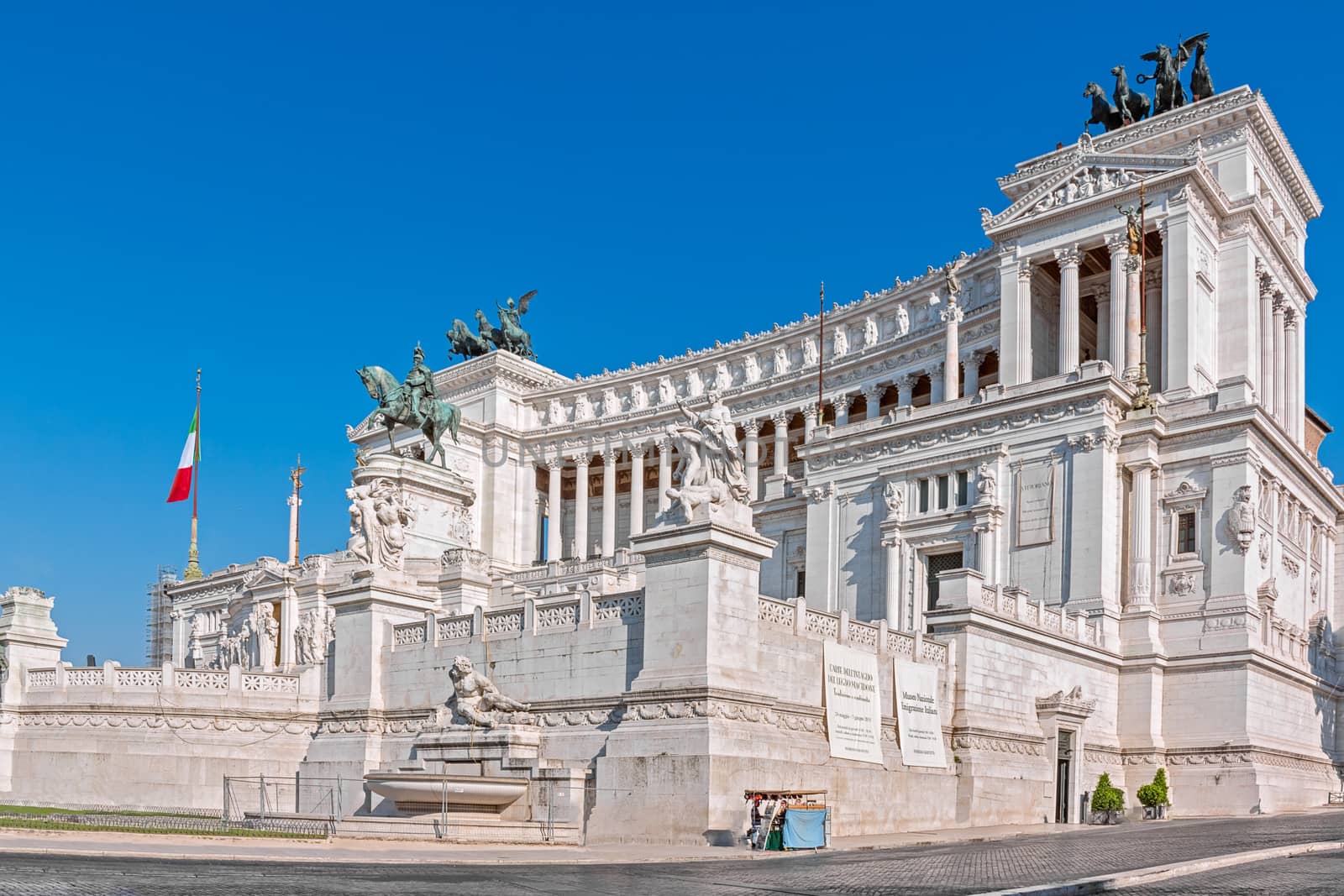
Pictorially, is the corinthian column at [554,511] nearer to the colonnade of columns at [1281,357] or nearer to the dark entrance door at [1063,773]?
the colonnade of columns at [1281,357]

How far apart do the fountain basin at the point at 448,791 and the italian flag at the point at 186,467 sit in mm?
64999

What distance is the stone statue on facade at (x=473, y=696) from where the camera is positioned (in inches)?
1324

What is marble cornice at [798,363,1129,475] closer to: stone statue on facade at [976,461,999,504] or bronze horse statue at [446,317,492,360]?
stone statue on facade at [976,461,999,504]

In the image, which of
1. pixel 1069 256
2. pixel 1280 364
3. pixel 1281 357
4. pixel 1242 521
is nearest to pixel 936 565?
pixel 1242 521

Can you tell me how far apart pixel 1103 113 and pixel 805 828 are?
5505 centimetres

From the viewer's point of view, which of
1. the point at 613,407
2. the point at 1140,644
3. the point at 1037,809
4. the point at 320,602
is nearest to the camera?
the point at 1037,809

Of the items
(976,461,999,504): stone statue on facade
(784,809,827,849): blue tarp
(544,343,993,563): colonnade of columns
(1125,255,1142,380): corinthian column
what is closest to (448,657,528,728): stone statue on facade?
(784,809,827,849): blue tarp

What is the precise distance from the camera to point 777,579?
63094mm

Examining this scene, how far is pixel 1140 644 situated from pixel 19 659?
123 ft

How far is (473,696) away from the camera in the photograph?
33812 millimetres

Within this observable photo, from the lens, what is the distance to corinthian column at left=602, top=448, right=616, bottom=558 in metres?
94.2

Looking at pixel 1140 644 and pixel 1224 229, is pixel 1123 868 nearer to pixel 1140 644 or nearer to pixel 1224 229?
pixel 1140 644

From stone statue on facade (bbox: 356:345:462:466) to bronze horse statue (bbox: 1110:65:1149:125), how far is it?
39.7 m

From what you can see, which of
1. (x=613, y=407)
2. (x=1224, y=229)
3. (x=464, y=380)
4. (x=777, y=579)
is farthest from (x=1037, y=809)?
(x=464, y=380)
